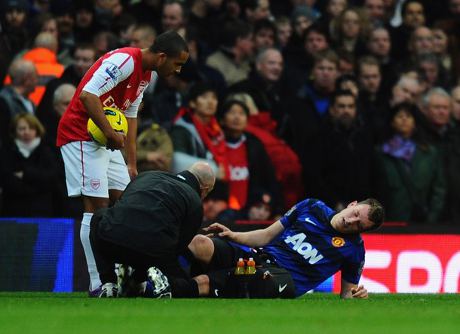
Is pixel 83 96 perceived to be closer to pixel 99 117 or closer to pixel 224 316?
pixel 99 117

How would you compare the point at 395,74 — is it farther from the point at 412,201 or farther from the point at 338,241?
the point at 338,241

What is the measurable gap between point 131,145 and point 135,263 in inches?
58.1

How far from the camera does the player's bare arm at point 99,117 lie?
1104cm

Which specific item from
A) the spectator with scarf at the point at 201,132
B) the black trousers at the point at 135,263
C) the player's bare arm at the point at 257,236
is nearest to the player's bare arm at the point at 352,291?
the player's bare arm at the point at 257,236

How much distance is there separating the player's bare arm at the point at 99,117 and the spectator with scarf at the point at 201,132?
4.15 metres

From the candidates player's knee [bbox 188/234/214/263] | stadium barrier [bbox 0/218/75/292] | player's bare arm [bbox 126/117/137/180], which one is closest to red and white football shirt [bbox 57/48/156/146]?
player's bare arm [bbox 126/117/137/180]

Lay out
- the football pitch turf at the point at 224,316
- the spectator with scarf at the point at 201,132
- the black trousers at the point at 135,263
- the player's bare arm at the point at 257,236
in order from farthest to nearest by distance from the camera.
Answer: the spectator with scarf at the point at 201,132, the player's bare arm at the point at 257,236, the black trousers at the point at 135,263, the football pitch turf at the point at 224,316

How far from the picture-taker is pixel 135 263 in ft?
35.6

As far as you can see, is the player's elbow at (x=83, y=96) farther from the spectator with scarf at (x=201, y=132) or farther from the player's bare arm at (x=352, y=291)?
the spectator with scarf at (x=201, y=132)

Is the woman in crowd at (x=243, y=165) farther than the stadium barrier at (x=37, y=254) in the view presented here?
Yes

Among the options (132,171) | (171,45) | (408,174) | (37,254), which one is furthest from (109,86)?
(408,174)

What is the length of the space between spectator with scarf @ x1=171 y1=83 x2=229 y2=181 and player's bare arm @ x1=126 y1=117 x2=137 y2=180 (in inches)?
123

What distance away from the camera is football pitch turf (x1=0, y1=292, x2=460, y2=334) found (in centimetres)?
838

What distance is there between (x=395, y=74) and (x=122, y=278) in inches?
323
